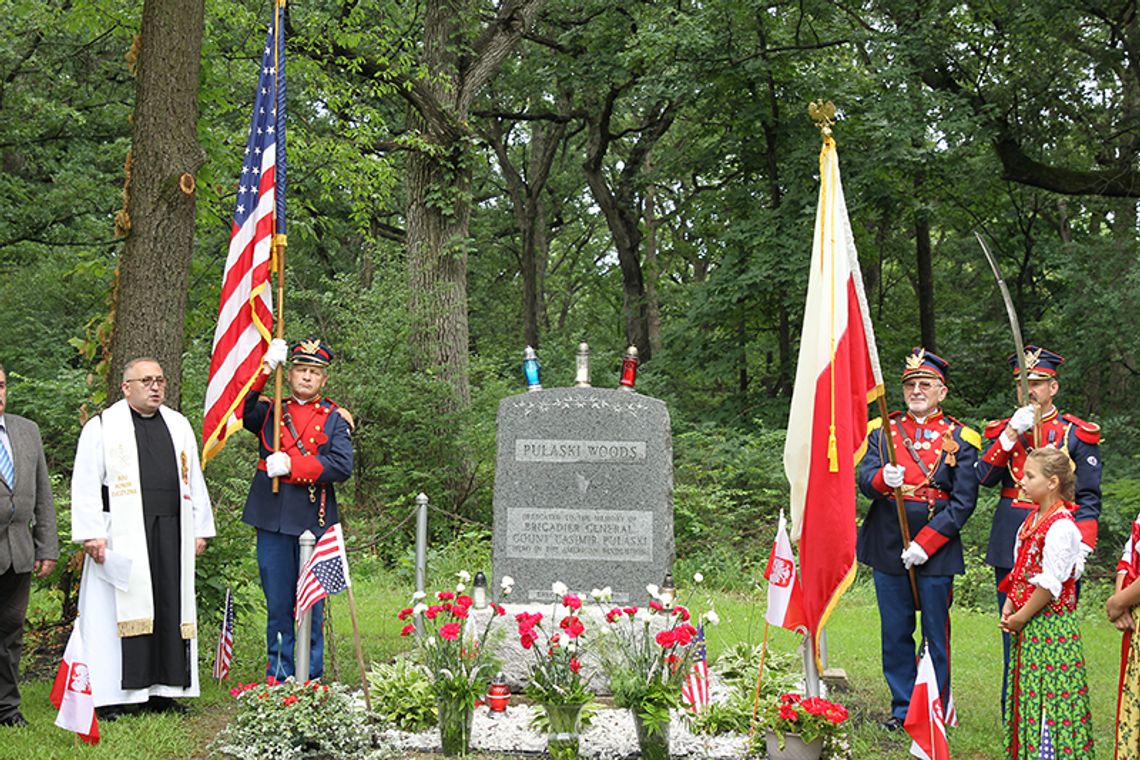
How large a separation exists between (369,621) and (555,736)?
14.4ft

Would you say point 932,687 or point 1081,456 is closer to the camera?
point 932,687

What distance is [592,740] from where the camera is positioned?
6.12 meters

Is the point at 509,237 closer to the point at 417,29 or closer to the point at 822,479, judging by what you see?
the point at 417,29

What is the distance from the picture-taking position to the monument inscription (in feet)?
23.6

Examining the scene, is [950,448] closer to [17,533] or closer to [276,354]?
[276,354]

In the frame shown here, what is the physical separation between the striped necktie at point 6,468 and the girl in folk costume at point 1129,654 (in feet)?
18.4

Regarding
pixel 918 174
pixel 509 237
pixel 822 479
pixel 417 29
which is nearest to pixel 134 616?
pixel 822 479

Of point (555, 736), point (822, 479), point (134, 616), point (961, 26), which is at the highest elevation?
point (961, 26)

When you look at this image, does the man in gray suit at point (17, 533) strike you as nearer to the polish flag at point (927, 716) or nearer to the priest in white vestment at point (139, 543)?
the priest in white vestment at point (139, 543)

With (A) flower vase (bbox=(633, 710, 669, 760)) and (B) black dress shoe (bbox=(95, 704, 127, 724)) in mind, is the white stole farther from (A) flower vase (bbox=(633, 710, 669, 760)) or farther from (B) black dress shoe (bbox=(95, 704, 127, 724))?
(A) flower vase (bbox=(633, 710, 669, 760))

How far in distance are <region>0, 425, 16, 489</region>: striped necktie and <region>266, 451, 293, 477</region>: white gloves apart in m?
1.37

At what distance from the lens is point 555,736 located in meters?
5.69

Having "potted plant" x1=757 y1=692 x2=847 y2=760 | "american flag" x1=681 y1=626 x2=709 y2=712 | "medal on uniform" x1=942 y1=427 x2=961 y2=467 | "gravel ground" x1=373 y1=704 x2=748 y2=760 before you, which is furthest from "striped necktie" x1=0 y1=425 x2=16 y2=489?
"medal on uniform" x1=942 y1=427 x2=961 y2=467

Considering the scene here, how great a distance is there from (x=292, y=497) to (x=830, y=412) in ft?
10.7
